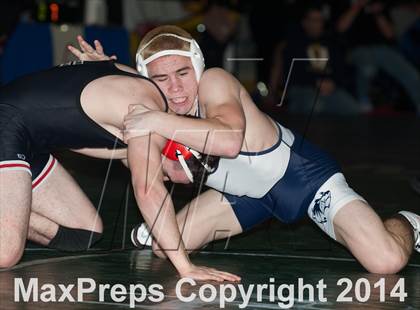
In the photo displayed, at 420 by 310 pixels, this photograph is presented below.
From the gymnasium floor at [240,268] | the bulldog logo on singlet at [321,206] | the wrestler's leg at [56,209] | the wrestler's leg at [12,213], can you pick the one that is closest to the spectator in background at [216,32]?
the gymnasium floor at [240,268]

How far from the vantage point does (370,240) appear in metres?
6.20

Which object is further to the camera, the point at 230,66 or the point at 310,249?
the point at 230,66

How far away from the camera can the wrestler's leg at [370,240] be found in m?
6.14

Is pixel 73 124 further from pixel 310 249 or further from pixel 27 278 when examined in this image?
pixel 310 249

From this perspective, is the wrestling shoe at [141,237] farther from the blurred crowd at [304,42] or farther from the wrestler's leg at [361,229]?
the blurred crowd at [304,42]

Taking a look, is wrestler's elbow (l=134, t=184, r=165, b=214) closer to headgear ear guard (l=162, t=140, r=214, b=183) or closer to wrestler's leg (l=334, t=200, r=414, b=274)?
headgear ear guard (l=162, t=140, r=214, b=183)

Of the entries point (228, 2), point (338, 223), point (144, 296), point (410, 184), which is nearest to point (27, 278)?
point (144, 296)

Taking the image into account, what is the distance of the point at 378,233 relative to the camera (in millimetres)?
6227

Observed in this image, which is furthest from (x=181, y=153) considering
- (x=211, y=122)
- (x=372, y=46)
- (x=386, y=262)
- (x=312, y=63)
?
(x=372, y=46)

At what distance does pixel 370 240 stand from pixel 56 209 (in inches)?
74.0

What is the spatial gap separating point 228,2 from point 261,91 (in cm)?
150

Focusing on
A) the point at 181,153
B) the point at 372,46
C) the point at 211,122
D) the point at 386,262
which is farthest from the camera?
the point at 372,46

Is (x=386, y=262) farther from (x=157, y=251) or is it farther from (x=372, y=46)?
(x=372, y=46)

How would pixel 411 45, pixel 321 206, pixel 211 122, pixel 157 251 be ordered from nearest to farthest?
pixel 211 122 → pixel 321 206 → pixel 157 251 → pixel 411 45
